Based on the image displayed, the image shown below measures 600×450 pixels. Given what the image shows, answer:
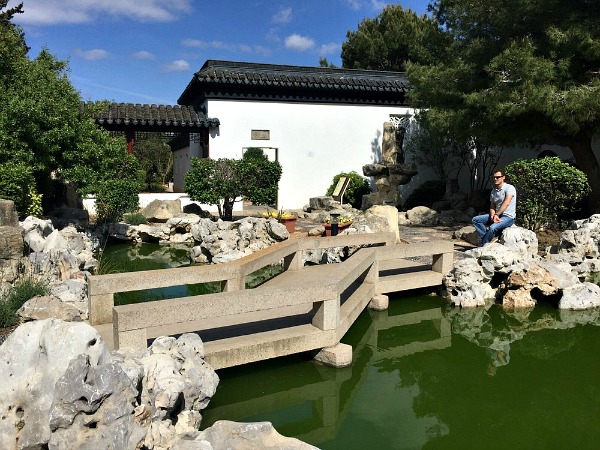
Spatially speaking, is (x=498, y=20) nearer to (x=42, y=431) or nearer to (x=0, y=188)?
(x=0, y=188)

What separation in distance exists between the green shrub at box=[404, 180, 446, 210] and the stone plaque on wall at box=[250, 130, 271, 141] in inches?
189

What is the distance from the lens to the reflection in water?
3742 mm

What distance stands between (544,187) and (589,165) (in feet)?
8.28

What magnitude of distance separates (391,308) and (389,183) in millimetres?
8985

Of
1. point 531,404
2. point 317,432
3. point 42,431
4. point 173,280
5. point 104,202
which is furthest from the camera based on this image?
point 104,202

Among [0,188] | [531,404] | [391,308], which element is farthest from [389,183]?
[531,404]

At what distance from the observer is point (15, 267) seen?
6043 millimetres

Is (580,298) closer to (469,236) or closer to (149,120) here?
(469,236)

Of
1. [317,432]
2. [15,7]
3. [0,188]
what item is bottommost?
[317,432]

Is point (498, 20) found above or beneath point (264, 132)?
above

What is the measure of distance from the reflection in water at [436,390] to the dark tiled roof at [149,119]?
10120mm

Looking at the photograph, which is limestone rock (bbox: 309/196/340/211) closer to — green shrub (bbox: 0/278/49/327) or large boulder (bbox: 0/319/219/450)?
green shrub (bbox: 0/278/49/327)

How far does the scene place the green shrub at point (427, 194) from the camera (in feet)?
51.3

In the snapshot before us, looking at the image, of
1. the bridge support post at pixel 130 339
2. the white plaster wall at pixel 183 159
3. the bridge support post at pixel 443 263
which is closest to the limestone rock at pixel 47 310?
the bridge support post at pixel 130 339
